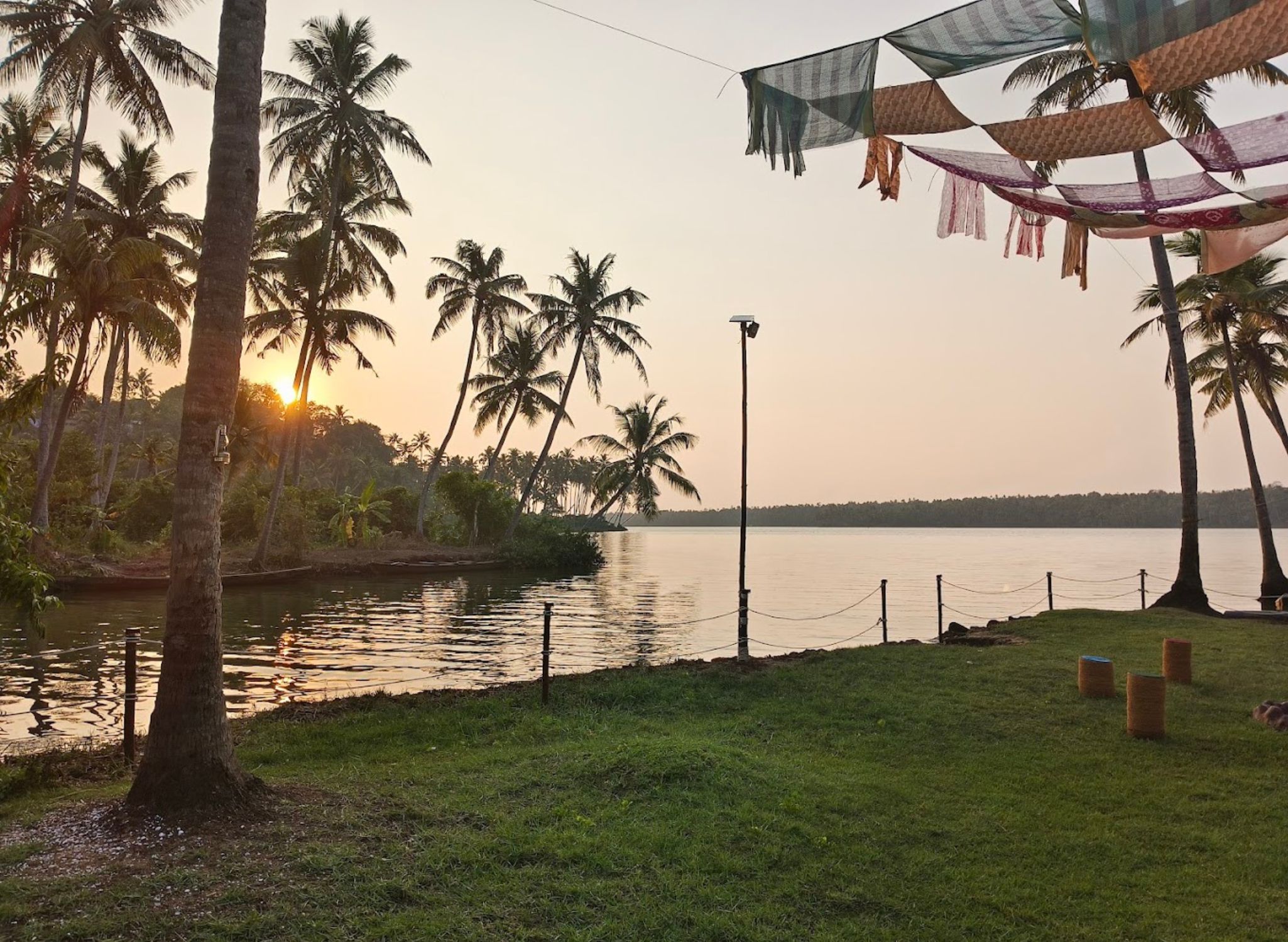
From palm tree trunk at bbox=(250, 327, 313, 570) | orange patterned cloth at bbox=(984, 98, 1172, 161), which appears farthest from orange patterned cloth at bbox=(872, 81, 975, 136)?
palm tree trunk at bbox=(250, 327, 313, 570)

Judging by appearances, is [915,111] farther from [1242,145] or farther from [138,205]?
[138,205]

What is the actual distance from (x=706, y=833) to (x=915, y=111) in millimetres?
5716

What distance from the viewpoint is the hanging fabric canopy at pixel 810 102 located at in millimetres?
6211

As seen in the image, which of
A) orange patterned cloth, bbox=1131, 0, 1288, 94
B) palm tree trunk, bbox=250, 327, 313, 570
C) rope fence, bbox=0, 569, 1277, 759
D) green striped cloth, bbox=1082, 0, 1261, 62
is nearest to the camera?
orange patterned cloth, bbox=1131, 0, 1288, 94

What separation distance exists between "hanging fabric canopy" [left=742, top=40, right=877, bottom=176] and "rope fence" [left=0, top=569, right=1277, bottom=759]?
5754 mm

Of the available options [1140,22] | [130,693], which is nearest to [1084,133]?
[1140,22]

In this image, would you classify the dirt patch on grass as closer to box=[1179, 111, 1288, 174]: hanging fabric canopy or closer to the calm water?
the calm water

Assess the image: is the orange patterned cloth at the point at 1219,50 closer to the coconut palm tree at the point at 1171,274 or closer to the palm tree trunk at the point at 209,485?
the palm tree trunk at the point at 209,485

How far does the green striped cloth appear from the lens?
4707mm

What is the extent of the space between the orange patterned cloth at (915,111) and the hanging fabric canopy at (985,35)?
0.24 m

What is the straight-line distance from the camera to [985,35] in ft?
18.3

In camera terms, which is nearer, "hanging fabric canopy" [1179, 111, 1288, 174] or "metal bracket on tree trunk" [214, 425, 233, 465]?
"metal bracket on tree trunk" [214, 425, 233, 465]

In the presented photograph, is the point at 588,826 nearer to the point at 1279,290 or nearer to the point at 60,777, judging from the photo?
the point at 60,777

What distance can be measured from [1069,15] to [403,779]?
24.6ft
